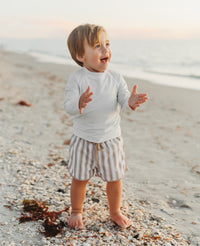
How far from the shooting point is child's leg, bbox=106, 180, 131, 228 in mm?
2713

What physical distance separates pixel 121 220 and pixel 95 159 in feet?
2.19

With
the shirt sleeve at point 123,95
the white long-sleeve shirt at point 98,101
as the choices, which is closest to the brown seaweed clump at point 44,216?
the white long-sleeve shirt at point 98,101

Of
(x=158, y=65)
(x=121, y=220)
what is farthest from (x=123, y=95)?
(x=158, y=65)

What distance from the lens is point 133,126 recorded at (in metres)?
6.31

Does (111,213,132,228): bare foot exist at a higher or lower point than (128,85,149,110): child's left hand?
lower

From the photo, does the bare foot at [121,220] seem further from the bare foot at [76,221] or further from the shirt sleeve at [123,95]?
the shirt sleeve at [123,95]

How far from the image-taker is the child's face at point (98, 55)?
2.40 metres

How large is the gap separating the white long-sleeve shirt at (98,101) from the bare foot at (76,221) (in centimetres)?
76

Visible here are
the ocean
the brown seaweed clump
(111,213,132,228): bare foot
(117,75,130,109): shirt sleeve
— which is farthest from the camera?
the ocean

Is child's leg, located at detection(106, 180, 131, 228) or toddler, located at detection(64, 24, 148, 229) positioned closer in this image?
toddler, located at detection(64, 24, 148, 229)

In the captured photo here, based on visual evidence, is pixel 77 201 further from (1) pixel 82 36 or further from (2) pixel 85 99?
(1) pixel 82 36

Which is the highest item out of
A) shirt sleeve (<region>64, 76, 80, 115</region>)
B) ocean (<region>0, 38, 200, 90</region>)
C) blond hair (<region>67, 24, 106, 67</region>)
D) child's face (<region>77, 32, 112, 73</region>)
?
blond hair (<region>67, 24, 106, 67</region>)

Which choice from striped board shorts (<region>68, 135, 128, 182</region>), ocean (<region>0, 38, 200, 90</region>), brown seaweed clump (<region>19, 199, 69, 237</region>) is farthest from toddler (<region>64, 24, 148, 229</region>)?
ocean (<region>0, 38, 200, 90</region>)

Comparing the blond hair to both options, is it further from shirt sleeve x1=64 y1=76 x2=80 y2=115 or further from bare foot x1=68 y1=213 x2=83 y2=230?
bare foot x1=68 y1=213 x2=83 y2=230
